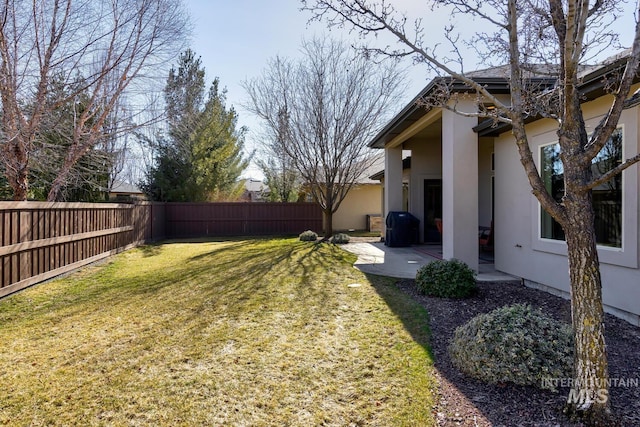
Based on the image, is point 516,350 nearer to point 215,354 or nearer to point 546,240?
point 215,354

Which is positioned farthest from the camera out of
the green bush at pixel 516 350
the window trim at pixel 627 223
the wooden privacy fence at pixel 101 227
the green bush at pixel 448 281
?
the wooden privacy fence at pixel 101 227

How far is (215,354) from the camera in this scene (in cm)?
350

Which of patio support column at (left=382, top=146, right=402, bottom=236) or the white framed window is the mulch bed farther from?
patio support column at (left=382, top=146, right=402, bottom=236)

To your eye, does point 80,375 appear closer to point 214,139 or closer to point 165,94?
point 165,94

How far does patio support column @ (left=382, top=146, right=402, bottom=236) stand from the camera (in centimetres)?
1193

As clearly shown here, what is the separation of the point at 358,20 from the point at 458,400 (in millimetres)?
3195

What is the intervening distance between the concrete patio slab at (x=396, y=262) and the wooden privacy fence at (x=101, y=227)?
5724 millimetres

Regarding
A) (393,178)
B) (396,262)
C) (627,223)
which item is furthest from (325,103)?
(627,223)

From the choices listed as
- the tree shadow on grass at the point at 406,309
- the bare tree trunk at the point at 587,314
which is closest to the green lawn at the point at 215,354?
the tree shadow on grass at the point at 406,309

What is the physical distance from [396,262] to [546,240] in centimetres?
342

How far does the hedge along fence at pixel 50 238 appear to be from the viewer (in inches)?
215

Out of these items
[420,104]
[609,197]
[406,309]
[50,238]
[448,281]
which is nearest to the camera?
[420,104]

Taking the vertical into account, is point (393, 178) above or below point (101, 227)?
above

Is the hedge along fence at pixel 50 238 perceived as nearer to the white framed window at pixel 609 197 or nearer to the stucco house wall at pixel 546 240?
the white framed window at pixel 609 197
